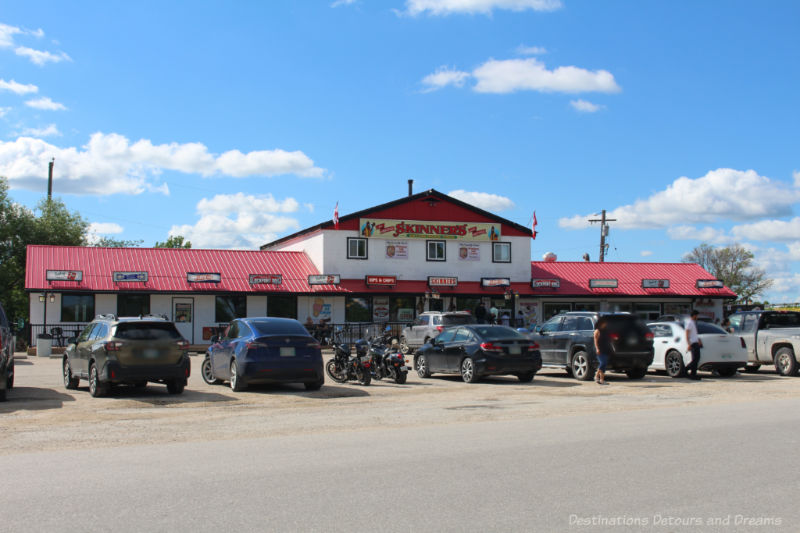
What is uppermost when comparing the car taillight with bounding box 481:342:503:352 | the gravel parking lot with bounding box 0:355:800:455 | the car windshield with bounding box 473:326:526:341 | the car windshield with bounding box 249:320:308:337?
the car windshield with bounding box 249:320:308:337

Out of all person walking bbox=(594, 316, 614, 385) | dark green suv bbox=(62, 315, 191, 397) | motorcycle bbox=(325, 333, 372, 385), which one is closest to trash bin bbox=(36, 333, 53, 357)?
motorcycle bbox=(325, 333, 372, 385)

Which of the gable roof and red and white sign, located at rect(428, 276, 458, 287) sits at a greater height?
the gable roof

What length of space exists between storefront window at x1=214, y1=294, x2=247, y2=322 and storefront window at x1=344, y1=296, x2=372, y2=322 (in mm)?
5172

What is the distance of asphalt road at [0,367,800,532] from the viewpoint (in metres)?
6.07

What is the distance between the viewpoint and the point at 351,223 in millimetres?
40125

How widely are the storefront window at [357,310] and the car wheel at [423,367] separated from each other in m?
18.5

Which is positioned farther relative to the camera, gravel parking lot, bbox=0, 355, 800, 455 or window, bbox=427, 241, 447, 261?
window, bbox=427, 241, 447, 261

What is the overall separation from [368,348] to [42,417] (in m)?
8.42

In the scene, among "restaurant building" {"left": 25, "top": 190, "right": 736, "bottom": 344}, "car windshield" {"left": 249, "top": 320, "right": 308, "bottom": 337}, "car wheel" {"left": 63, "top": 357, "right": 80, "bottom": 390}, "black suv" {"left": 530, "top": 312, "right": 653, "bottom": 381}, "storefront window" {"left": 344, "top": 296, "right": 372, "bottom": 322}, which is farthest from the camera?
"storefront window" {"left": 344, "top": 296, "right": 372, "bottom": 322}

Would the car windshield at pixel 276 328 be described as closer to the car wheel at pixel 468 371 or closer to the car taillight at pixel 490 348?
the car wheel at pixel 468 371

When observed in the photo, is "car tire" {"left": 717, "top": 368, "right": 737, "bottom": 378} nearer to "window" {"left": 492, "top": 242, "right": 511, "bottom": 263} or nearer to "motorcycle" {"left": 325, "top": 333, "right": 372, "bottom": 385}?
"motorcycle" {"left": 325, "top": 333, "right": 372, "bottom": 385}

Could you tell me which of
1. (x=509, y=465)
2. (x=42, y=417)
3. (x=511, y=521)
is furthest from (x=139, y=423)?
(x=511, y=521)

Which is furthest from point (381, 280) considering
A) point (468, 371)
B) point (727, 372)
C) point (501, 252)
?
point (727, 372)

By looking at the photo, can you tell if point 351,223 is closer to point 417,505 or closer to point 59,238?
point 59,238
